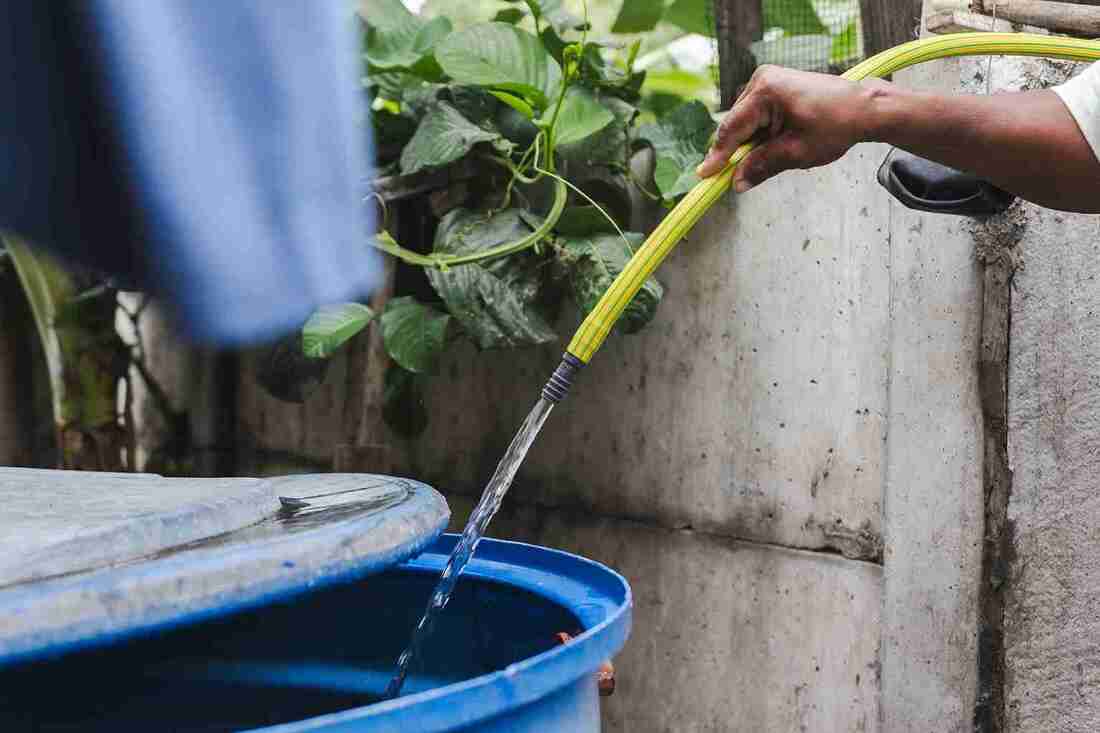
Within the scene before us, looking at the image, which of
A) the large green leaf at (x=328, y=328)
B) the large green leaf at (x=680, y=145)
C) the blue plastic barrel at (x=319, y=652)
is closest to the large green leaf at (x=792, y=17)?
the large green leaf at (x=680, y=145)

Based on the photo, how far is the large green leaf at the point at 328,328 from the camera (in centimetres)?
177

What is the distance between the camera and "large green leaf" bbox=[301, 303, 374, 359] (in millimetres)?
1770

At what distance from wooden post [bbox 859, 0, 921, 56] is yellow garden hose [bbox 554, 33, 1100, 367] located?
0.34 meters

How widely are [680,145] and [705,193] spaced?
694mm

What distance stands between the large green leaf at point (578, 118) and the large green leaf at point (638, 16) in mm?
289

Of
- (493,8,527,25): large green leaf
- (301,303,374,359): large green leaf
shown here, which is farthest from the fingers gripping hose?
(493,8,527,25): large green leaf

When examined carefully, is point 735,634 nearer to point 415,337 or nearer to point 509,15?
point 415,337

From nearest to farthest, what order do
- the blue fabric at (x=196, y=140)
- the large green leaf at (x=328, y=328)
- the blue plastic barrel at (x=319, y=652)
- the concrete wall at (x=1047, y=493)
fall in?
the blue fabric at (x=196, y=140)
the blue plastic barrel at (x=319, y=652)
the concrete wall at (x=1047, y=493)
the large green leaf at (x=328, y=328)

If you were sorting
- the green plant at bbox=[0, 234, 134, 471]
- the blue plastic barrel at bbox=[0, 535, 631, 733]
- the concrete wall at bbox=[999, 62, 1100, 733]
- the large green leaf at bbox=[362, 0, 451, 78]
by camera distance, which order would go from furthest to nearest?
1. the green plant at bbox=[0, 234, 134, 471]
2. the large green leaf at bbox=[362, 0, 451, 78]
3. the concrete wall at bbox=[999, 62, 1100, 733]
4. the blue plastic barrel at bbox=[0, 535, 631, 733]

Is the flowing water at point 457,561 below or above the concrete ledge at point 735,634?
above

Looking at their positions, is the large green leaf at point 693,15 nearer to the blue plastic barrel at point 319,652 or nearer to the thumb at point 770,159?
the thumb at point 770,159

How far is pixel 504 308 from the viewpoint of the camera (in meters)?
1.74

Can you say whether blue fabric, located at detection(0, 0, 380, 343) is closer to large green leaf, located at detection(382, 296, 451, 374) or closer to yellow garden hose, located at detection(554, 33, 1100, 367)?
yellow garden hose, located at detection(554, 33, 1100, 367)

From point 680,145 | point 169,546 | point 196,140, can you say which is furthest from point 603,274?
point 169,546
